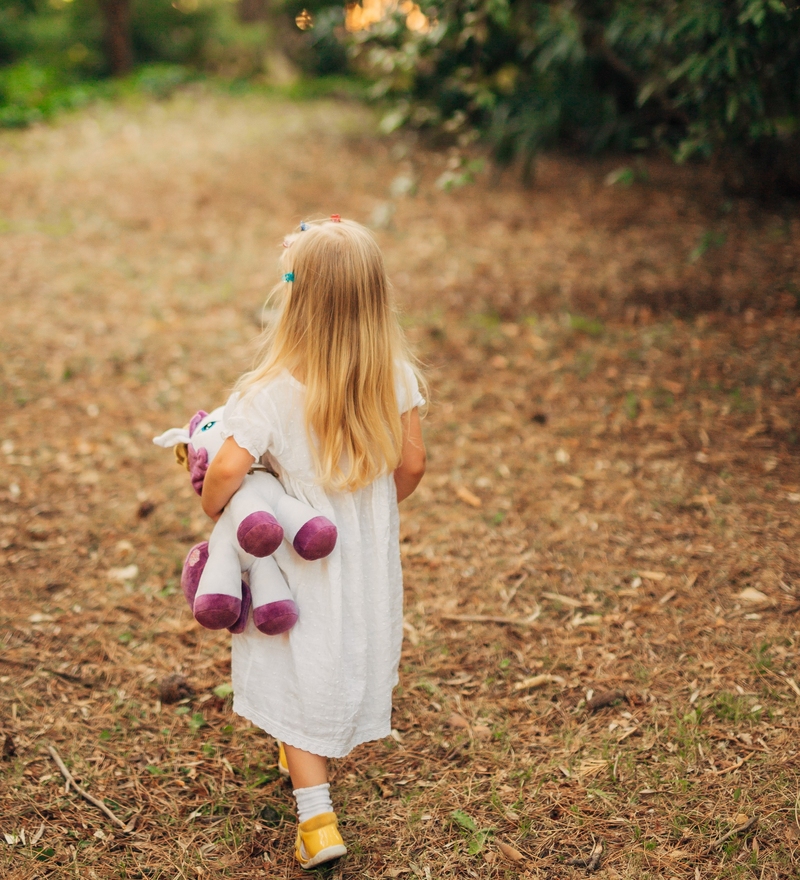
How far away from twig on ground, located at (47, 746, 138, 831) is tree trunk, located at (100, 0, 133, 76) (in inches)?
461

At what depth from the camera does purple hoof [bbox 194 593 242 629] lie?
1.98 metres

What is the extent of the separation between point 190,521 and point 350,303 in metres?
2.02

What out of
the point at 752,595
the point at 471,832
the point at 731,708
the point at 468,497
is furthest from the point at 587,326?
the point at 471,832

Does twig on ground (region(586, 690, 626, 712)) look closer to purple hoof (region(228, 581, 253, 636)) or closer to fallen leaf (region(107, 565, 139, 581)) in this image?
purple hoof (region(228, 581, 253, 636))

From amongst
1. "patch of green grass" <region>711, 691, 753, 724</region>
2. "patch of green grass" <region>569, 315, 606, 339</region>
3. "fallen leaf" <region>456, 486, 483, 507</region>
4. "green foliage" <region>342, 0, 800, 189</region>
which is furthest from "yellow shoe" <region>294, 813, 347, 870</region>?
"patch of green grass" <region>569, 315, 606, 339</region>

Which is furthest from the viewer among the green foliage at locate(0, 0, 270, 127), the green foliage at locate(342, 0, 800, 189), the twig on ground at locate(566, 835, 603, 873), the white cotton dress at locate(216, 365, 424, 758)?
the green foliage at locate(0, 0, 270, 127)

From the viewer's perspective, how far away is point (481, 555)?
3516 mm

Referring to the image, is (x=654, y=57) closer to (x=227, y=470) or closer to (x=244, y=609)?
(x=227, y=470)

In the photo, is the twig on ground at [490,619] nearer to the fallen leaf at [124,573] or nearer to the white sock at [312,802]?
the white sock at [312,802]

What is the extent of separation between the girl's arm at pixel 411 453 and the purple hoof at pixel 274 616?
18.8 inches

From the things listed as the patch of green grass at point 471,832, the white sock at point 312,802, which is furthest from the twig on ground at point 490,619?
the white sock at point 312,802

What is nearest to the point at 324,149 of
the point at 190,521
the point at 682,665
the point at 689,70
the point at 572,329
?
the point at 572,329

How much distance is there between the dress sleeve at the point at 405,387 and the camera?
2.17 metres

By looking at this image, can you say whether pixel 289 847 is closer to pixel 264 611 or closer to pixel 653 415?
pixel 264 611
